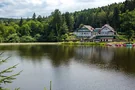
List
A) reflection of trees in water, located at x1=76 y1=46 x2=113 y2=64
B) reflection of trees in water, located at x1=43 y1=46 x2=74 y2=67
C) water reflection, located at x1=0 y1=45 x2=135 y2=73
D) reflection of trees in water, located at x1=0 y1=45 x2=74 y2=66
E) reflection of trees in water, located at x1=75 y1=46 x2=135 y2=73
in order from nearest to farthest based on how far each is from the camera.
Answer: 1. reflection of trees in water, located at x1=75 y1=46 x2=135 y2=73
2. water reflection, located at x1=0 y1=45 x2=135 y2=73
3. reflection of trees in water, located at x1=43 y1=46 x2=74 y2=67
4. reflection of trees in water, located at x1=76 y1=46 x2=113 y2=64
5. reflection of trees in water, located at x1=0 y1=45 x2=74 y2=66

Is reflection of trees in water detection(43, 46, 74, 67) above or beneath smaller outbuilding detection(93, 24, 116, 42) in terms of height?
beneath

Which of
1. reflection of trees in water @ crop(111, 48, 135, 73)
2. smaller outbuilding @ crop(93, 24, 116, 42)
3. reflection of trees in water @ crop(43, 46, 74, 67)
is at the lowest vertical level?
reflection of trees in water @ crop(111, 48, 135, 73)

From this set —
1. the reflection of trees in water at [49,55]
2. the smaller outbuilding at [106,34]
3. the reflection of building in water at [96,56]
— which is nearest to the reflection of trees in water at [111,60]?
the reflection of building in water at [96,56]

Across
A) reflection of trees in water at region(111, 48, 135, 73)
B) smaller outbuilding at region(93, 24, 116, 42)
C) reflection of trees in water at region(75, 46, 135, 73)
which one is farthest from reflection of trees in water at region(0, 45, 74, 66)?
smaller outbuilding at region(93, 24, 116, 42)

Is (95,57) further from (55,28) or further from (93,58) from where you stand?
(55,28)

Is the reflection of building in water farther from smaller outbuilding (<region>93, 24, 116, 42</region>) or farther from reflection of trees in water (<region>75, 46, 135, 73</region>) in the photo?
smaller outbuilding (<region>93, 24, 116, 42</region>)

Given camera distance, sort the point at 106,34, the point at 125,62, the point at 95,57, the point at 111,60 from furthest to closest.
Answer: the point at 106,34 → the point at 95,57 → the point at 111,60 → the point at 125,62

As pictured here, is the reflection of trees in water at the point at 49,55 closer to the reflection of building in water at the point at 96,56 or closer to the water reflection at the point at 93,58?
the water reflection at the point at 93,58

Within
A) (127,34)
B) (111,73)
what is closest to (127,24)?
(127,34)

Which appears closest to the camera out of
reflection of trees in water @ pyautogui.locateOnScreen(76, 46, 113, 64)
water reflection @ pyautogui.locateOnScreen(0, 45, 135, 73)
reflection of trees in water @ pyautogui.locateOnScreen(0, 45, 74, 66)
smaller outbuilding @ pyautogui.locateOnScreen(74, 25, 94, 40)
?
water reflection @ pyautogui.locateOnScreen(0, 45, 135, 73)

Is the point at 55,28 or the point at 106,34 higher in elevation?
the point at 55,28

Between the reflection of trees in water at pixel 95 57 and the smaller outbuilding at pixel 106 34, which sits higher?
the smaller outbuilding at pixel 106 34

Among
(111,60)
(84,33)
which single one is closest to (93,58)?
(111,60)

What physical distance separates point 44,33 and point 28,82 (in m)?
77.2
